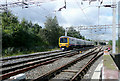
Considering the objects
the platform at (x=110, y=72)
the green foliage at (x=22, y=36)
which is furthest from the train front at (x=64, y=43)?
the platform at (x=110, y=72)

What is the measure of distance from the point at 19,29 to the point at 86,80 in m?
20.0

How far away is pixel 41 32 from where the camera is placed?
115ft

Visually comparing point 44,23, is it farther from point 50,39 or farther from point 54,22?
point 50,39

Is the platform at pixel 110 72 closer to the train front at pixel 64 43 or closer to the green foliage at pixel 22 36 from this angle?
the green foliage at pixel 22 36

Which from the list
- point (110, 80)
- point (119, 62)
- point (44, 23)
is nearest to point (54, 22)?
point (44, 23)

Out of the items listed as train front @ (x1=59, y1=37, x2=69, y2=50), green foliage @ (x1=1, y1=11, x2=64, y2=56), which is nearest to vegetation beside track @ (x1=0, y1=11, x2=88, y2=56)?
green foliage @ (x1=1, y1=11, x2=64, y2=56)

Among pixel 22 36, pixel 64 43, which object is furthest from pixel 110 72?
pixel 22 36

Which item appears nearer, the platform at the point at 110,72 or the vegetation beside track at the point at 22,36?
the platform at the point at 110,72

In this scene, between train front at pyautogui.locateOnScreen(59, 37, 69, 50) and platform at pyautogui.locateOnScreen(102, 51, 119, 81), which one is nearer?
platform at pyautogui.locateOnScreen(102, 51, 119, 81)

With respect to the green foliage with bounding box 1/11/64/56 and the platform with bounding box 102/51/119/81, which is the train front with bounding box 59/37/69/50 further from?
the platform with bounding box 102/51/119/81

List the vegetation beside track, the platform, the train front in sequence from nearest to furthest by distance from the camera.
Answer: the platform
the vegetation beside track
the train front

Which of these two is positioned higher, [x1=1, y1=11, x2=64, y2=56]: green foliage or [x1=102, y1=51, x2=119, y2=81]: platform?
[x1=1, y1=11, x2=64, y2=56]: green foliage

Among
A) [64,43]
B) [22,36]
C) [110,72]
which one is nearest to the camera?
[110,72]

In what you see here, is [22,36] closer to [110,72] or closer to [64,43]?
[64,43]
